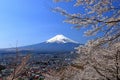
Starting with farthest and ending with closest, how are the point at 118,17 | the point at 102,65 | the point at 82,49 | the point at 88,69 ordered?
the point at 88,69
the point at 102,65
the point at 82,49
the point at 118,17

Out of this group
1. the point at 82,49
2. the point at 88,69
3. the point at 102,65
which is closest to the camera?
the point at 82,49

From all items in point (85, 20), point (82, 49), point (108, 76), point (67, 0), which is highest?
point (67, 0)

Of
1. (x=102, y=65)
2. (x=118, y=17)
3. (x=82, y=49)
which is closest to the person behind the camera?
(x=118, y=17)

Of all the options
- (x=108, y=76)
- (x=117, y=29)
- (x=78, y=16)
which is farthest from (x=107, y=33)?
(x=108, y=76)

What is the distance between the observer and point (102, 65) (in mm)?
12352

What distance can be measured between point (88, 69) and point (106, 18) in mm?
5718

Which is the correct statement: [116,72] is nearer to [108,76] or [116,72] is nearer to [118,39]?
[108,76]

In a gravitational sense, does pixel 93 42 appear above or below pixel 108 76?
above

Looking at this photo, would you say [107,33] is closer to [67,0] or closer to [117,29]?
[117,29]

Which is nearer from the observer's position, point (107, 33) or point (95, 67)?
point (107, 33)

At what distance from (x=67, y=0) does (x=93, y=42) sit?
1362 mm

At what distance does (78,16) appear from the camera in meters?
8.94

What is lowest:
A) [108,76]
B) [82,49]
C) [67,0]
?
[108,76]

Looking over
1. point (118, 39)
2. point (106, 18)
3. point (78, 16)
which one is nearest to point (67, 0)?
point (78, 16)
